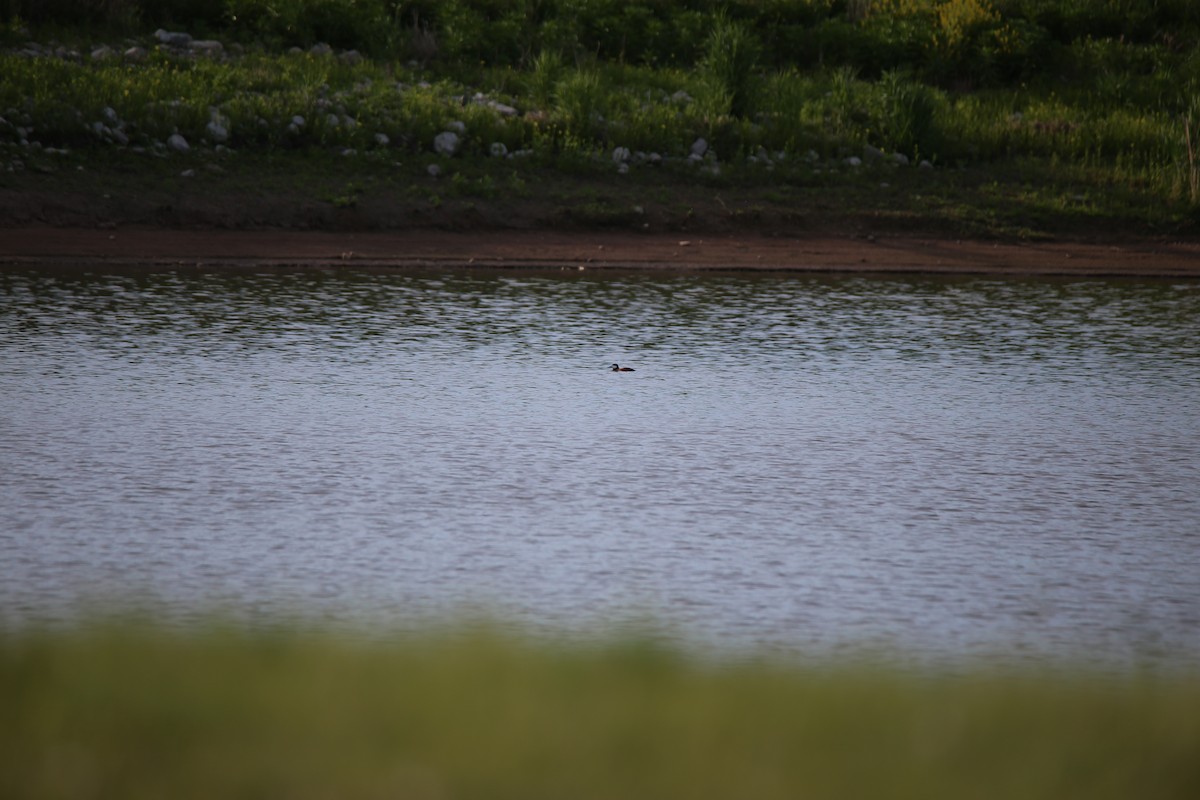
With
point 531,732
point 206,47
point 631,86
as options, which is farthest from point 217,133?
point 531,732

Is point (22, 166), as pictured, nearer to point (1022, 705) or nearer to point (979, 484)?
point (979, 484)

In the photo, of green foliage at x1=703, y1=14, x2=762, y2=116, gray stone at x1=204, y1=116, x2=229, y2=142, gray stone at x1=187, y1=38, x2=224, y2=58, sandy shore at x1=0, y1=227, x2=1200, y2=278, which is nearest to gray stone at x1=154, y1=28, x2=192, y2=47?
gray stone at x1=187, y1=38, x2=224, y2=58

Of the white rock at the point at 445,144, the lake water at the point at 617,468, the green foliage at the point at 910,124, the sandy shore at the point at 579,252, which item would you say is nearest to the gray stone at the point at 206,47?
the white rock at the point at 445,144

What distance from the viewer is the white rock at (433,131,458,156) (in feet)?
58.2

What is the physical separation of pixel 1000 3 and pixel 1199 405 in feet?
61.6

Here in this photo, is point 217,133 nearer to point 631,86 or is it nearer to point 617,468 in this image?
point 631,86

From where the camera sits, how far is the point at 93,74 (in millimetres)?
17812

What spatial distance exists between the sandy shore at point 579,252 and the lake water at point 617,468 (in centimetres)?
200

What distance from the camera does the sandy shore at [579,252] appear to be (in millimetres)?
14172

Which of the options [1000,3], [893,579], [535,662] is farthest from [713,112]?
[535,662]

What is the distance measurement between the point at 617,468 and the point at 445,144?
11606mm

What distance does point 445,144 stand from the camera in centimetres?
1777

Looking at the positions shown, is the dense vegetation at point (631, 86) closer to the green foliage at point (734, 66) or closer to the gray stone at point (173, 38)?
the green foliage at point (734, 66)

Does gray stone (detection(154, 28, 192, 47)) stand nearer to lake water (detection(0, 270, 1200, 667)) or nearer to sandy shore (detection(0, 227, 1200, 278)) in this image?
sandy shore (detection(0, 227, 1200, 278))
